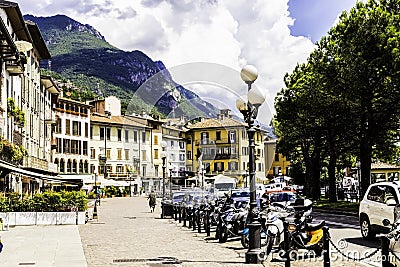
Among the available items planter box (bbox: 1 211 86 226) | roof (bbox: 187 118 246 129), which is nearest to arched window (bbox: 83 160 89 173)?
roof (bbox: 187 118 246 129)

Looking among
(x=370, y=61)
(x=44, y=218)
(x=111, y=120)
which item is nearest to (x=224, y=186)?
(x=370, y=61)

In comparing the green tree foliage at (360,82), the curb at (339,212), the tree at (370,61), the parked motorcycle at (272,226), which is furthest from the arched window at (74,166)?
the parked motorcycle at (272,226)

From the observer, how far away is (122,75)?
112 m

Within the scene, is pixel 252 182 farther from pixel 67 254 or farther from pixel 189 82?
pixel 189 82

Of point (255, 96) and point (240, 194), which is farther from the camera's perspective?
point (240, 194)

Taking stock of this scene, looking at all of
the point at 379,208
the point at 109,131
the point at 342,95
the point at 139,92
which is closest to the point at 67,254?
the point at 379,208

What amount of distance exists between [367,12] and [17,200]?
20.5 metres

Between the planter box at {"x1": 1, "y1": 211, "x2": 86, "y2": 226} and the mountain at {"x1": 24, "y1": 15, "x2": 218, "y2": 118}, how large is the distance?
6.77 m

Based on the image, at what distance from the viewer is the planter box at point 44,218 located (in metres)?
25.5

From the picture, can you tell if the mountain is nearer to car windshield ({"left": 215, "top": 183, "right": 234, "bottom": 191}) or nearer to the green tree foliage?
the green tree foliage

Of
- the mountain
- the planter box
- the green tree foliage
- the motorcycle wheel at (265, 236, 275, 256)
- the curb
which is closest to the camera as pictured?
the motorcycle wheel at (265, 236, 275, 256)

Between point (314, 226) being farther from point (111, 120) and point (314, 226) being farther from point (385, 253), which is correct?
point (111, 120)

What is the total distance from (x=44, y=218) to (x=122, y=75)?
87966 mm

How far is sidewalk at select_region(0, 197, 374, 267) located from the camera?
44.1 feet
